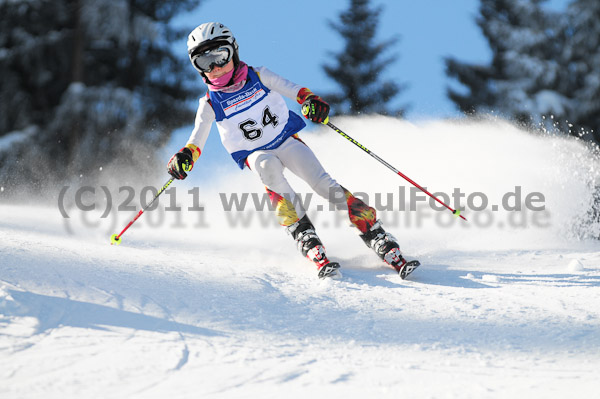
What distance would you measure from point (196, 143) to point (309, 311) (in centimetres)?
155

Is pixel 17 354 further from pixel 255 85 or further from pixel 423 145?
pixel 423 145

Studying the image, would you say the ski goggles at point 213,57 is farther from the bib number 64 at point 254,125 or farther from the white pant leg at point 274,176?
the white pant leg at point 274,176

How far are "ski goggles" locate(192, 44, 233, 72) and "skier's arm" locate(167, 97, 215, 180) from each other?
26 cm

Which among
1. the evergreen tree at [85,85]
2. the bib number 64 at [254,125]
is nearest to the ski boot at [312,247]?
the bib number 64 at [254,125]

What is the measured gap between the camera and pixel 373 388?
6.26ft

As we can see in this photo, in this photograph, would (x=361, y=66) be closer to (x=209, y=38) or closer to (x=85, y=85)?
(x=85, y=85)

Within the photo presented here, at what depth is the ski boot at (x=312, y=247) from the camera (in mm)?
3326

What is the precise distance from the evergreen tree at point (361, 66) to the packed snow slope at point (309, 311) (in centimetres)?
1176

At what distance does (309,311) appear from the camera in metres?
2.74

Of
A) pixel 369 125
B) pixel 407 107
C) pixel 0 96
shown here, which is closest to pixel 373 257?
pixel 369 125

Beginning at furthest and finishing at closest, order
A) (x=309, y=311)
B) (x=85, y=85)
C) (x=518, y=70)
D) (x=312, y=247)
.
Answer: (x=518, y=70) → (x=85, y=85) → (x=312, y=247) → (x=309, y=311)

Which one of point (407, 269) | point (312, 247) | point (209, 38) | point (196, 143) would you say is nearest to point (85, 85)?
point (196, 143)

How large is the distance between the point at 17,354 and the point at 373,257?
2648 mm

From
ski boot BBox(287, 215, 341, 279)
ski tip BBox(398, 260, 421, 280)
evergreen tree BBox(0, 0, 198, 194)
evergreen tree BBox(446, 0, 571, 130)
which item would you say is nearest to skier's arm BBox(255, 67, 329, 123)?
ski boot BBox(287, 215, 341, 279)
